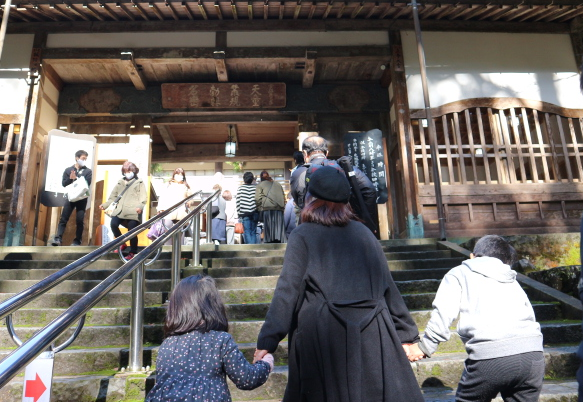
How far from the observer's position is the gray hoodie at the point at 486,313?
7.48ft

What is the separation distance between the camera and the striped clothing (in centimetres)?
771

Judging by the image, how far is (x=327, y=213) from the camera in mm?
2123

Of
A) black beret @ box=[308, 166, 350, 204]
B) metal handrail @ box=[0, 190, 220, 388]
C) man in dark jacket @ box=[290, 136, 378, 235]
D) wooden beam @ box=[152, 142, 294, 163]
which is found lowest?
metal handrail @ box=[0, 190, 220, 388]

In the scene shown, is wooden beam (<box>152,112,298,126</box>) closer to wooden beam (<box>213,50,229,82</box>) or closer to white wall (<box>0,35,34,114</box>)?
wooden beam (<box>213,50,229,82</box>)

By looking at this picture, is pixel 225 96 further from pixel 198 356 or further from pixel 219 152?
pixel 198 356

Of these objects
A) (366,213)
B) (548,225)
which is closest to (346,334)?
(366,213)

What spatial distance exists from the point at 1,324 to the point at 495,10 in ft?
30.4

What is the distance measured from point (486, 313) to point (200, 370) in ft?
4.75

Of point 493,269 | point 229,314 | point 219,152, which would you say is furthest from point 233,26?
point 493,269

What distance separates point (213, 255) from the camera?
19.7 feet

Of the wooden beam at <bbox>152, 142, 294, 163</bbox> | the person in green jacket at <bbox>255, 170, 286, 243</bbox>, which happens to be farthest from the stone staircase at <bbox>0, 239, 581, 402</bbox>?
the wooden beam at <bbox>152, 142, 294, 163</bbox>

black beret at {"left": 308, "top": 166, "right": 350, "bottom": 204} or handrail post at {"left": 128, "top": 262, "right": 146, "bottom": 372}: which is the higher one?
black beret at {"left": 308, "top": 166, "right": 350, "bottom": 204}

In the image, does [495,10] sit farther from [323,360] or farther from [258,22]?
[323,360]

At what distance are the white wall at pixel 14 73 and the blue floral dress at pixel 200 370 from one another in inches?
329
